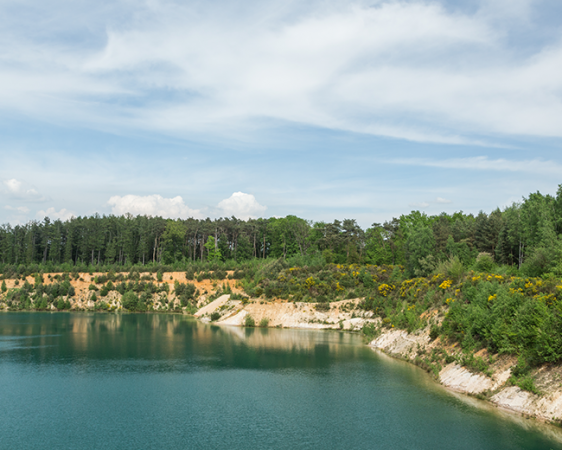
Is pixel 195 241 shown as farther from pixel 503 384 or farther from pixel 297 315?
pixel 503 384

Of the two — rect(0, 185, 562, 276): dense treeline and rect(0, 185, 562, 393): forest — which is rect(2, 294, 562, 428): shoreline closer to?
rect(0, 185, 562, 393): forest

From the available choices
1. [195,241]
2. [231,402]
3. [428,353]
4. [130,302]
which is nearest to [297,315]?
[428,353]

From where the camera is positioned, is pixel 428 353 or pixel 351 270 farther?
pixel 351 270

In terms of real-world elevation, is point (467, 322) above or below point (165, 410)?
above

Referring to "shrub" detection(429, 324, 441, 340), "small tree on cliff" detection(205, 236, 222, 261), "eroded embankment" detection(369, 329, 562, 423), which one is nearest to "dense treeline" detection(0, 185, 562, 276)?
"small tree on cliff" detection(205, 236, 222, 261)

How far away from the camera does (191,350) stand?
49.5 m

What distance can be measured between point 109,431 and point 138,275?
84525mm

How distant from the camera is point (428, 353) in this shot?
39.9 metres

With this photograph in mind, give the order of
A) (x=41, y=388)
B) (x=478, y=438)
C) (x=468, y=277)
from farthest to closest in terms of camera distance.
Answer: (x=468, y=277) → (x=41, y=388) → (x=478, y=438)

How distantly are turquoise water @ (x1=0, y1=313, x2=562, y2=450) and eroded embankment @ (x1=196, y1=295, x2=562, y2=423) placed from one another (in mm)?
1396

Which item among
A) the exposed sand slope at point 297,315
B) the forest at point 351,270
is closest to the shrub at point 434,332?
the forest at point 351,270

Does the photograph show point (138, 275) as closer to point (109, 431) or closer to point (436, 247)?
point (436, 247)

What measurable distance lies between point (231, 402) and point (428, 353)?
20107mm

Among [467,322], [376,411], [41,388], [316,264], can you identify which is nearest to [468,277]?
[467,322]
